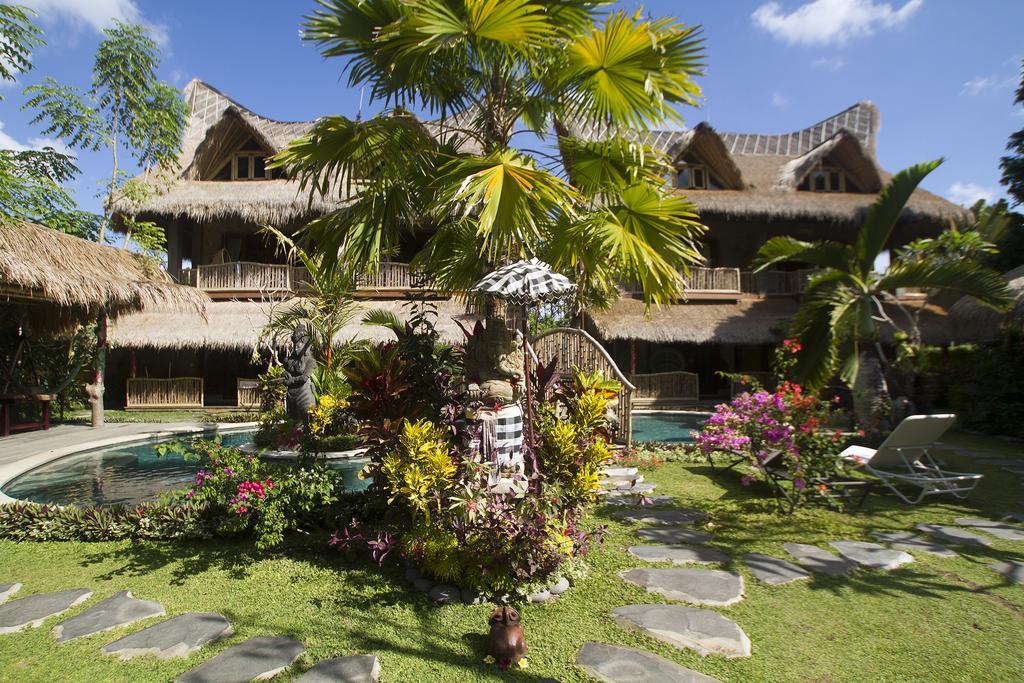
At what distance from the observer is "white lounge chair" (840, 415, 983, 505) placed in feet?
15.7

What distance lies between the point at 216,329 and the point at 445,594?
13.0 metres

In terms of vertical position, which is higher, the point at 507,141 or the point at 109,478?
the point at 507,141

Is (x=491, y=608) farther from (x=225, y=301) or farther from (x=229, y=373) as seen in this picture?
(x=229, y=373)

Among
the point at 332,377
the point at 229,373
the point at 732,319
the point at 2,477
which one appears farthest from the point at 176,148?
the point at 732,319

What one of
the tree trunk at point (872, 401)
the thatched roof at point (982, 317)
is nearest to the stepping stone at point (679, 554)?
the tree trunk at point (872, 401)

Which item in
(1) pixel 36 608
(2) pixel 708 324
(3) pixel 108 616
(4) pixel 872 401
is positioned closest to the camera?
(3) pixel 108 616

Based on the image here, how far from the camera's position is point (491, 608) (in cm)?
294

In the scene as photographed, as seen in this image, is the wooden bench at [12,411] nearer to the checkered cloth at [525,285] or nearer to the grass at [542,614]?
the grass at [542,614]

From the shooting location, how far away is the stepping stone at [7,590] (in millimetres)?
3125

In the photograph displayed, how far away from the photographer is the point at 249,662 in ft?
7.82

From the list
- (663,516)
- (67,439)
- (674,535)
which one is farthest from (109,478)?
(674,535)

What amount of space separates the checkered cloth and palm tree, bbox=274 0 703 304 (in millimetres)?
369

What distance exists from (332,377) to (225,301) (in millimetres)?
7656

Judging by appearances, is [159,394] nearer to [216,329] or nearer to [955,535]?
[216,329]
